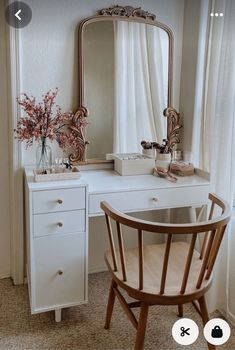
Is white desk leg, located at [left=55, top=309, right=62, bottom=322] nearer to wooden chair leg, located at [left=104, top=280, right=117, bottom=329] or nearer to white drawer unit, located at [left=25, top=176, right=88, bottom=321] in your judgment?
white drawer unit, located at [left=25, top=176, right=88, bottom=321]

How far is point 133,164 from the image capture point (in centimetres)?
234

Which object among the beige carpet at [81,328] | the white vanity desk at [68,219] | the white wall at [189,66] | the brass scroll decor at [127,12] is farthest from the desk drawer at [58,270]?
the brass scroll decor at [127,12]

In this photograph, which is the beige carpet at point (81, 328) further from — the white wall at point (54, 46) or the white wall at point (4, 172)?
the white wall at point (54, 46)

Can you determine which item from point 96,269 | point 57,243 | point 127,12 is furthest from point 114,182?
point 127,12

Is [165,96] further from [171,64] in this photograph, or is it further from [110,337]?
[110,337]

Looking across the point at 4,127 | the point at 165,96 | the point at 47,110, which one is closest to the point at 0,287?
the point at 4,127

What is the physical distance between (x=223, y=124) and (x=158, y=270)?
32.7 inches

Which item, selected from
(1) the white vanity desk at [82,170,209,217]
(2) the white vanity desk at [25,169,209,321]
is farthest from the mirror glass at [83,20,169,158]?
(2) the white vanity desk at [25,169,209,321]

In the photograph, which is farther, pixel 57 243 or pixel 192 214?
pixel 192 214

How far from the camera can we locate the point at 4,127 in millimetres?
2330

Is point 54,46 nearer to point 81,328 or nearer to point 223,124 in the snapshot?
point 223,124

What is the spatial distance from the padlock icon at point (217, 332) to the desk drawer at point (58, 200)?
35.8 inches

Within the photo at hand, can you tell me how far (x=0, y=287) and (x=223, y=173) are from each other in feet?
5.21

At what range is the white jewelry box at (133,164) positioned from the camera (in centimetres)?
233
